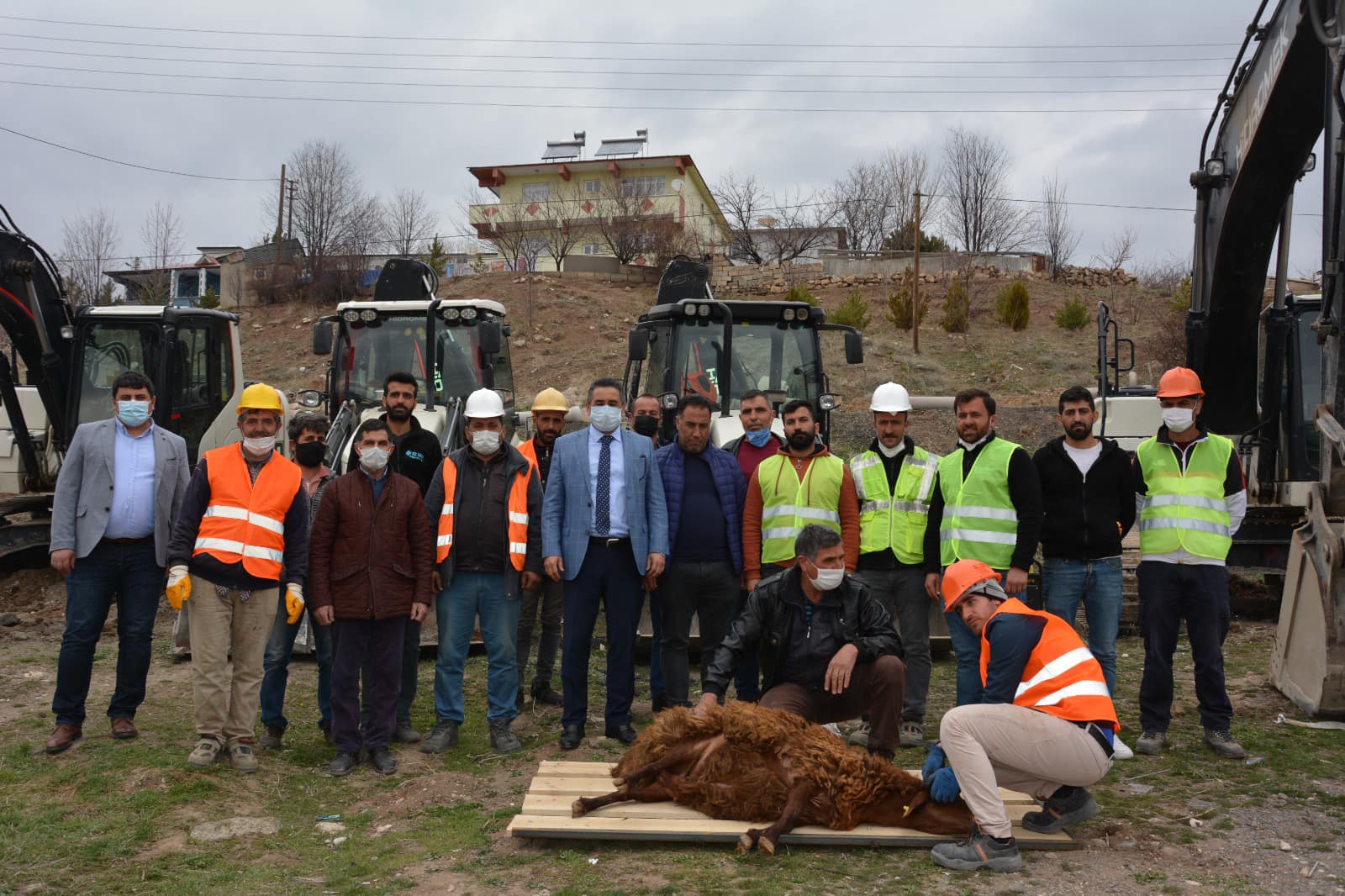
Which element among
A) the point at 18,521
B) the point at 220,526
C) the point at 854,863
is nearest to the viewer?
the point at 854,863

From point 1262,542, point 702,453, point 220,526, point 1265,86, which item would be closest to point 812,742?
point 702,453

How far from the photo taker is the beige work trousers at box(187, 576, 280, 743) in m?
5.97

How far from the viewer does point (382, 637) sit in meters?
6.22

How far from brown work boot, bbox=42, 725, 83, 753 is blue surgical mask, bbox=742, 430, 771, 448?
4.41 metres

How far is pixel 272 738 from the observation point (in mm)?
6516

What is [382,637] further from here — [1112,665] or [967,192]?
[967,192]

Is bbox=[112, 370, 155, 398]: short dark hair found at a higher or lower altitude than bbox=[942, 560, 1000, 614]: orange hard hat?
higher

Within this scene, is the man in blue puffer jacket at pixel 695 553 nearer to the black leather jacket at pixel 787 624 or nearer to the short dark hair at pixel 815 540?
the black leather jacket at pixel 787 624

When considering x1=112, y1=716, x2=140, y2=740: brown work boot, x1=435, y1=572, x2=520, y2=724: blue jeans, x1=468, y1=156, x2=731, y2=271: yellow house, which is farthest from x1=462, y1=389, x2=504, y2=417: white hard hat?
x1=468, y1=156, x2=731, y2=271: yellow house

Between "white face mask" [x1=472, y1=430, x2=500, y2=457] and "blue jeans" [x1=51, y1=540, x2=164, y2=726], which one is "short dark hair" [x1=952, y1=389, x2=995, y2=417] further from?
"blue jeans" [x1=51, y1=540, x2=164, y2=726]

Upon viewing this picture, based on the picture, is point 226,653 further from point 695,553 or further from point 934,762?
point 934,762

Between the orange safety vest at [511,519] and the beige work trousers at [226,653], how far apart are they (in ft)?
3.21

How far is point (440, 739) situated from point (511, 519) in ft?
4.45

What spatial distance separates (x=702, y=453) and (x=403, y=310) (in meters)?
4.66
